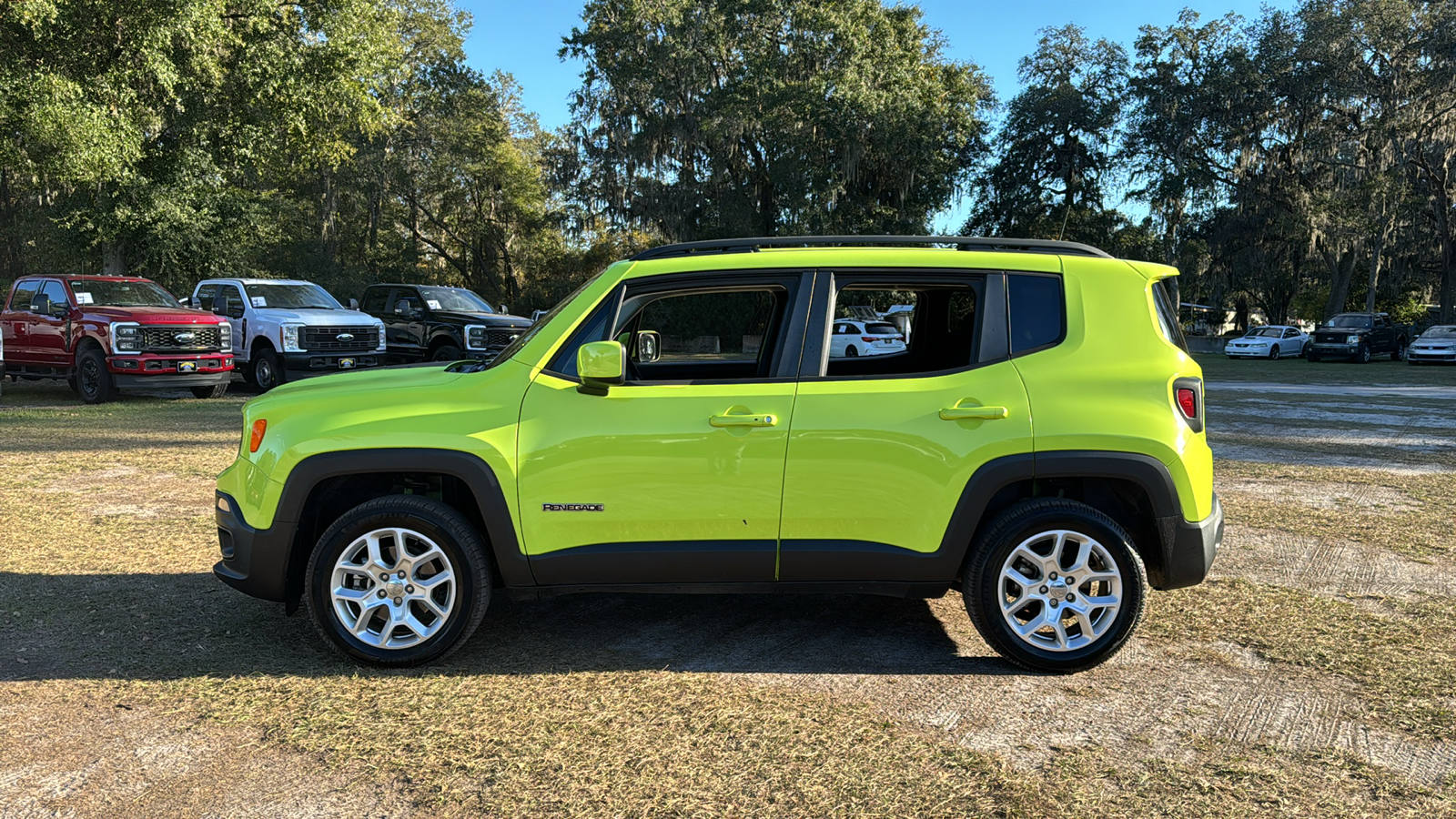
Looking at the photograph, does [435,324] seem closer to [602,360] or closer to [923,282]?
[602,360]

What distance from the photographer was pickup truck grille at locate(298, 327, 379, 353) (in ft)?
54.6

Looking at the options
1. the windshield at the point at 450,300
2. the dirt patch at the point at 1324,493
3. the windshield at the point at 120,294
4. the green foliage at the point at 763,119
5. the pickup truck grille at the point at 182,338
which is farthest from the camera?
the green foliage at the point at 763,119

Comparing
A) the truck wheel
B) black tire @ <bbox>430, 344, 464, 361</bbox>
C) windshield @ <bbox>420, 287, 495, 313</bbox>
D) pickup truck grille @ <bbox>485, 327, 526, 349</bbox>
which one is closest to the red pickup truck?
the truck wheel

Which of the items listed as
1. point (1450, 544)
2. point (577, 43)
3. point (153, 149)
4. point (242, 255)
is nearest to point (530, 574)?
point (1450, 544)

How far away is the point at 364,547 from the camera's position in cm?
425

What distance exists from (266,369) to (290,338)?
85 centimetres

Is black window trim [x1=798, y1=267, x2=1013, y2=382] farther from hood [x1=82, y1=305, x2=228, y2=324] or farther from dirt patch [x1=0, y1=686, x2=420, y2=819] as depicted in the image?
hood [x1=82, y1=305, x2=228, y2=324]

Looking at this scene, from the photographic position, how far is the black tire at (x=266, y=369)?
54.4 ft

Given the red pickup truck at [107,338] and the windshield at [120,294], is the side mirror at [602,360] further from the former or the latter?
the windshield at [120,294]

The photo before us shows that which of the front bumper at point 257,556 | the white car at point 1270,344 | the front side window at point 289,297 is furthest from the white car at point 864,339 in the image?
the white car at point 1270,344

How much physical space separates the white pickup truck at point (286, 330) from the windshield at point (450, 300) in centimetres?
147

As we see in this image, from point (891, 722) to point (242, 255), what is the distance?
Result: 2933cm

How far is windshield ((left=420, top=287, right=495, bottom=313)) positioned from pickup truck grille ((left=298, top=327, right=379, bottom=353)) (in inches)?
70.8

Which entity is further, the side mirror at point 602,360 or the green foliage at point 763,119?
the green foliage at point 763,119
